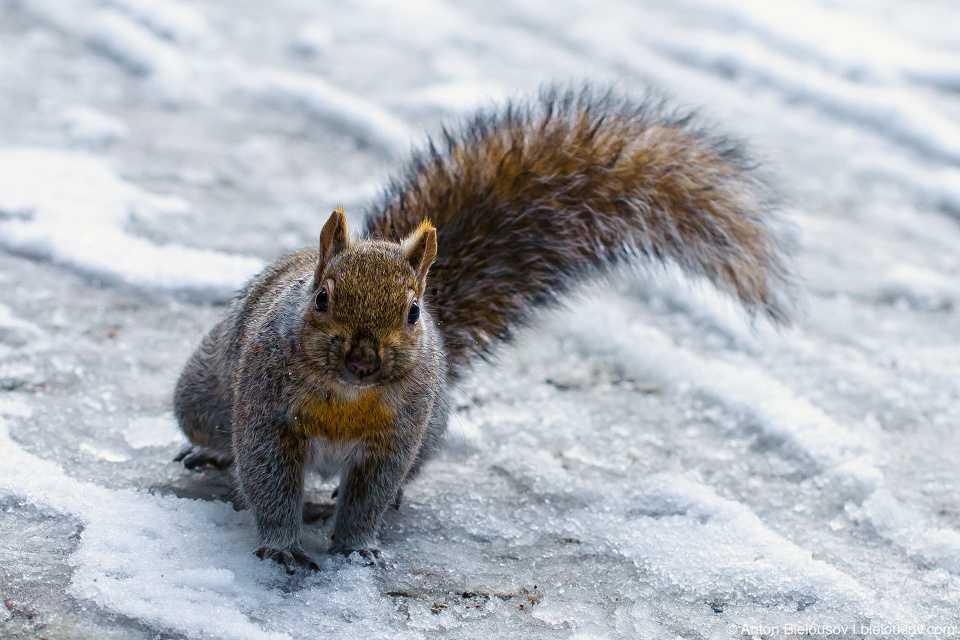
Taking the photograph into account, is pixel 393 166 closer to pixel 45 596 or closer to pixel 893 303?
pixel 893 303

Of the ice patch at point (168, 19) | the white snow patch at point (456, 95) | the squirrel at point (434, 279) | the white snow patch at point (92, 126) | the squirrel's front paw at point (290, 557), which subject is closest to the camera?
the squirrel at point (434, 279)

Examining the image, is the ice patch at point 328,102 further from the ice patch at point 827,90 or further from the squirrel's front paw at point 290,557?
the squirrel's front paw at point 290,557

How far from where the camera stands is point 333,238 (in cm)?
189

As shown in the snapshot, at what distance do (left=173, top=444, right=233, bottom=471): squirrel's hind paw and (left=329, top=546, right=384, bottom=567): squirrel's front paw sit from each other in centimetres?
41

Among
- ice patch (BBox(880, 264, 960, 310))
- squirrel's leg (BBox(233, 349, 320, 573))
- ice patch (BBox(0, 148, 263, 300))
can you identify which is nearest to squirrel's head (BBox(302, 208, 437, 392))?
squirrel's leg (BBox(233, 349, 320, 573))

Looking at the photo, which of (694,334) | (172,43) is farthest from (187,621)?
(172,43)

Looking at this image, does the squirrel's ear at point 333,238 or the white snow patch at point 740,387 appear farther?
the white snow patch at point 740,387

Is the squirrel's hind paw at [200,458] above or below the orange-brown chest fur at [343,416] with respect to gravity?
below

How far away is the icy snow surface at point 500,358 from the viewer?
1.97 metres

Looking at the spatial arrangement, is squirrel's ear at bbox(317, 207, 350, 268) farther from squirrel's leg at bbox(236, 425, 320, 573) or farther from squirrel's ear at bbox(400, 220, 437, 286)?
squirrel's leg at bbox(236, 425, 320, 573)

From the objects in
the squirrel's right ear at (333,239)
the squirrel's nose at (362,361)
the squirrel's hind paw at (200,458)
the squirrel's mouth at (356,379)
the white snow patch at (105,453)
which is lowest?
the white snow patch at (105,453)

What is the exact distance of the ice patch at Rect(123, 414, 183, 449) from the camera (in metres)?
2.40

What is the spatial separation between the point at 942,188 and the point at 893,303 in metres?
1.12

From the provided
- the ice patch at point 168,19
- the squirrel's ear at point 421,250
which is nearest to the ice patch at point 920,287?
the squirrel's ear at point 421,250
